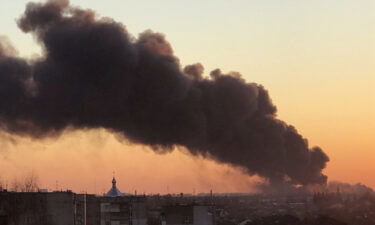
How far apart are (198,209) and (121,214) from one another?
1488 cm

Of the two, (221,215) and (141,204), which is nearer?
(141,204)

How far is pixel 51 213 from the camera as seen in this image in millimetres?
81625

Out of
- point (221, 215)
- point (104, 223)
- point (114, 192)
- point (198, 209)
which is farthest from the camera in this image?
point (221, 215)

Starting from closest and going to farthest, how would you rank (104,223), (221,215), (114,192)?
(104,223) < (114,192) < (221,215)

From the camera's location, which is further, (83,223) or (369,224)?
(369,224)

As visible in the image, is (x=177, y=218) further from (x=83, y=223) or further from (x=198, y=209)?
(x=83, y=223)

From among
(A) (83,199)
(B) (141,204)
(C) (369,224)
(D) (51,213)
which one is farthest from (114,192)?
(C) (369,224)

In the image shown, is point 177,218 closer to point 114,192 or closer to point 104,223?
point 104,223

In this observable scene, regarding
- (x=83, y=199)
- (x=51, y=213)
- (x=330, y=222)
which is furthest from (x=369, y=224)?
(x=51, y=213)

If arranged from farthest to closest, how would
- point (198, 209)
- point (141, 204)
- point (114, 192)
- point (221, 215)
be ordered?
point (221, 215), point (114, 192), point (141, 204), point (198, 209)

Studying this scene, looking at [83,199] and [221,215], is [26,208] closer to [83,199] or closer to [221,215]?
[83,199]

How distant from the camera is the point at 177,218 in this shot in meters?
88.5

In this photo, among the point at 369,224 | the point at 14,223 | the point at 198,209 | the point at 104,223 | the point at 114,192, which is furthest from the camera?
the point at 369,224

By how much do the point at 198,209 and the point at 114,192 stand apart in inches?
1035
